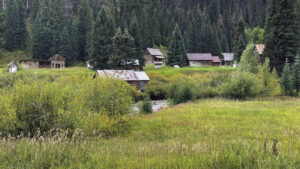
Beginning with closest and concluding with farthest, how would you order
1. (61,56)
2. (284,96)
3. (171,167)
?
(171,167), (284,96), (61,56)

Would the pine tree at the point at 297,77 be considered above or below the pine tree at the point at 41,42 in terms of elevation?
below

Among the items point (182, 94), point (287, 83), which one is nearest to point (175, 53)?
point (182, 94)

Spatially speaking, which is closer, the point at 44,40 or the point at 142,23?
the point at 44,40

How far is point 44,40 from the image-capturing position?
78.5 metres

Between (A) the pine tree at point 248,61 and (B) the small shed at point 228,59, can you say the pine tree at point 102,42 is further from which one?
(B) the small shed at point 228,59

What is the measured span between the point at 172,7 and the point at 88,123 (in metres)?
130

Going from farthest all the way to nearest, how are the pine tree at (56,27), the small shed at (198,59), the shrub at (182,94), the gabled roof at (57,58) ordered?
the small shed at (198,59)
the pine tree at (56,27)
the gabled roof at (57,58)
the shrub at (182,94)

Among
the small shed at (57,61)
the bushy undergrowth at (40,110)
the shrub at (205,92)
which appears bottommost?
the shrub at (205,92)

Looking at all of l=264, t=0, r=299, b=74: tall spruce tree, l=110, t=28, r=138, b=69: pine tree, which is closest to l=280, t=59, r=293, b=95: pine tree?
l=264, t=0, r=299, b=74: tall spruce tree

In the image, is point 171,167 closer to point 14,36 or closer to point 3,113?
point 3,113

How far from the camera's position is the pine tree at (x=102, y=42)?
201ft

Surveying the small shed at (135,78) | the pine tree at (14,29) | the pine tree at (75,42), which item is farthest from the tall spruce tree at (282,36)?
the pine tree at (14,29)

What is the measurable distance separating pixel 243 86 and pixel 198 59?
150ft

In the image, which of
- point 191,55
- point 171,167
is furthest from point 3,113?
point 191,55
